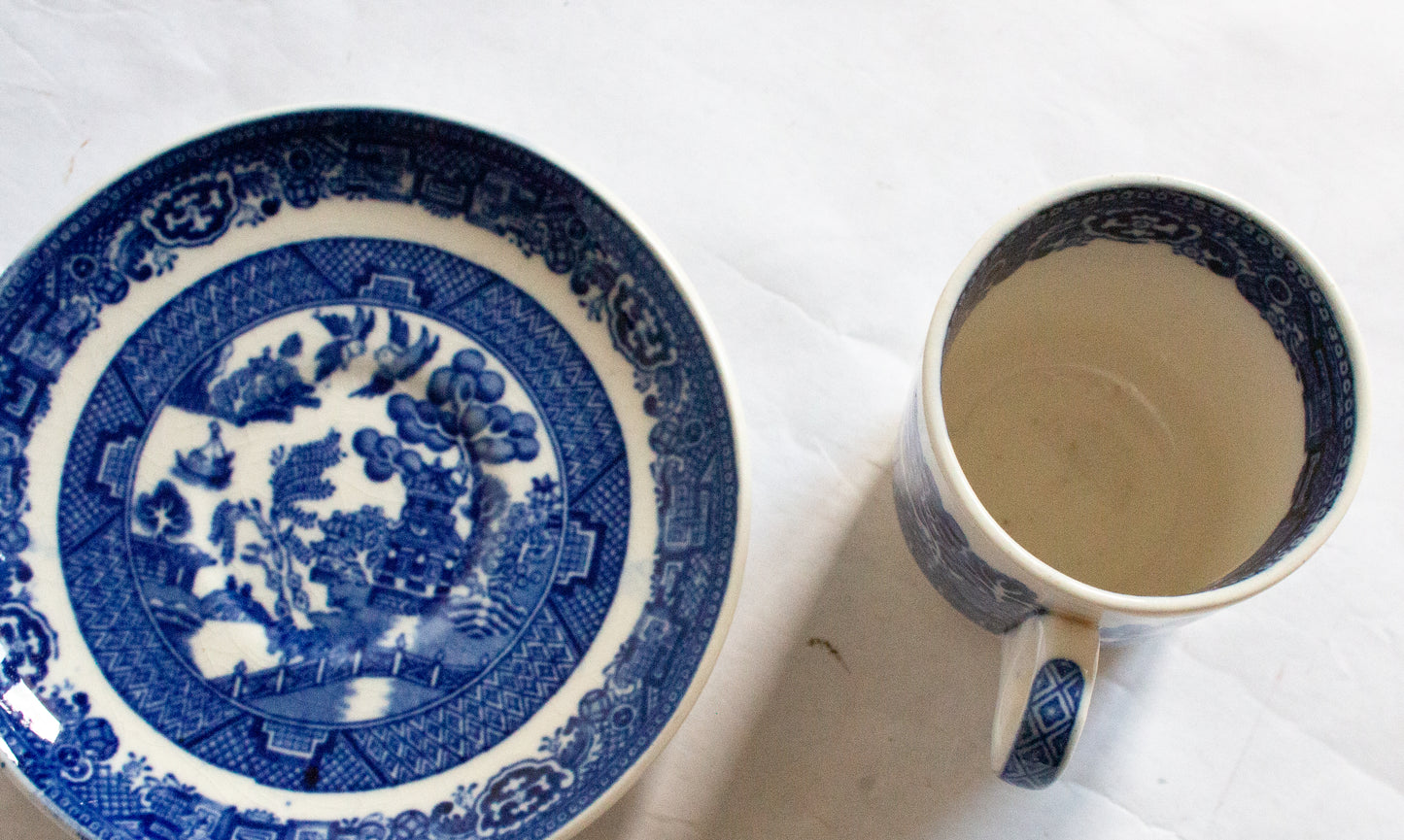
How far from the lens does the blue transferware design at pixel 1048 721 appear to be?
354 mm

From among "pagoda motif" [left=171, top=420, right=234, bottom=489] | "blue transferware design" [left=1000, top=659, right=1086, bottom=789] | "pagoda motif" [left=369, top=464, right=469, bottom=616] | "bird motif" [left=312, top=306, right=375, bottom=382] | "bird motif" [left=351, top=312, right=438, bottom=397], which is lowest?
"blue transferware design" [left=1000, top=659, right=1086, bottom=789]

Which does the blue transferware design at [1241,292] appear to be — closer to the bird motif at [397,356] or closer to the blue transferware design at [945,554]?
the blue transferware design at [945,554]

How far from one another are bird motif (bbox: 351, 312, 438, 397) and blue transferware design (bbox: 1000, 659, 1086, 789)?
1.15 ft

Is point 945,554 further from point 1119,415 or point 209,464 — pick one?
point 209,464

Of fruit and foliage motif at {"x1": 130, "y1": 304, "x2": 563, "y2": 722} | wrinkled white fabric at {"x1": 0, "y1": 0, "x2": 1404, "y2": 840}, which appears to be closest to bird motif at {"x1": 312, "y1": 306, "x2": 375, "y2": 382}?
fruit and foliage motif at {"x1": 130, "y1": 304, "x2": 563, "y2": 722}

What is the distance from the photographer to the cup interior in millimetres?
396

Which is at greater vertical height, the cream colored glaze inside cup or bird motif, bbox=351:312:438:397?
bird motif, bbox=351:312:438:397

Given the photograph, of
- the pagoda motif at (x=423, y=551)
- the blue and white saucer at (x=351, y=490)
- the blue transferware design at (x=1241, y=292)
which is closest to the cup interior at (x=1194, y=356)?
the blue transferware design at (x=1241, y=292)

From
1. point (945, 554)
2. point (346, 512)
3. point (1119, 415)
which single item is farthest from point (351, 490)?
point (1119, 415)

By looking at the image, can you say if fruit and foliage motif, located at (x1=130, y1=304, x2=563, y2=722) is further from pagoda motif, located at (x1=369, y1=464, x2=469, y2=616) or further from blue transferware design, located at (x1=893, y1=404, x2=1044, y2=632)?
blue transferware design, located at (x1=893, y1=404, x2=1044, y2=632)

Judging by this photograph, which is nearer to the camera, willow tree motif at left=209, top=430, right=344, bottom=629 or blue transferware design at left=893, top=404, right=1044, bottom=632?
blue transferware design at left=893, top=404, right=1044, bottom=632

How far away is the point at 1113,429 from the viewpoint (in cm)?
52

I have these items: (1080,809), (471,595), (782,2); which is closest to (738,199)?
(782,2)

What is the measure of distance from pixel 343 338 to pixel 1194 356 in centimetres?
44
